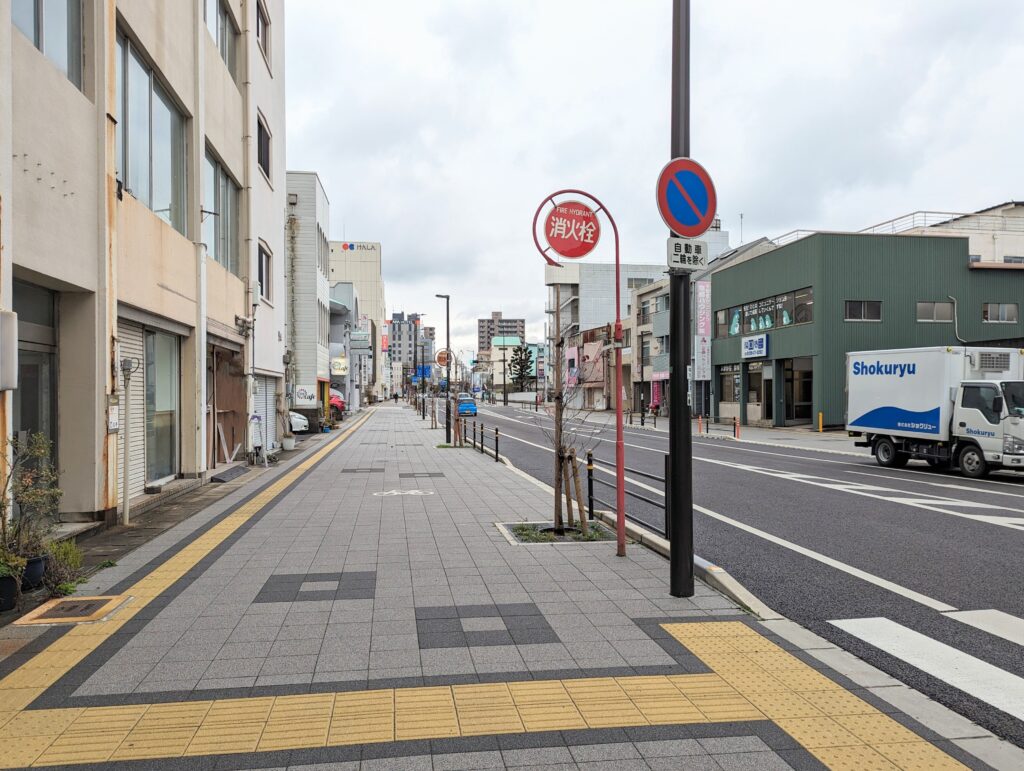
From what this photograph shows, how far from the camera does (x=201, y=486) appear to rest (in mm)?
13727

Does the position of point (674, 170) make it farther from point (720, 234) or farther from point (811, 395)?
point (720, 234)

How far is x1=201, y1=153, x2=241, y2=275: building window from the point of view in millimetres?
15219

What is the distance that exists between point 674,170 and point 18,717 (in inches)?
231

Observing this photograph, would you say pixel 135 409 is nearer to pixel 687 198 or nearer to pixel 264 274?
pixel 687 198

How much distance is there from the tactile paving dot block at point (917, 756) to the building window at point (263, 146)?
20963 millimetres

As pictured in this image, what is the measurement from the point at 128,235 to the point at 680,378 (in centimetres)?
834

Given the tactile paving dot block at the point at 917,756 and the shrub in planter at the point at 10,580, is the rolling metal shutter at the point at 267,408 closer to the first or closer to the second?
the shrub in planter at the point at 10,580

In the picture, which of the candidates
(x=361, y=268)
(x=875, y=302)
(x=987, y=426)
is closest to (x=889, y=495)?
(x=987, y=426)

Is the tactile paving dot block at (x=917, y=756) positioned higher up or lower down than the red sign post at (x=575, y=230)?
lower down

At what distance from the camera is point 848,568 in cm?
759

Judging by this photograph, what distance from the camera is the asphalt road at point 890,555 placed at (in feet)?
15.8

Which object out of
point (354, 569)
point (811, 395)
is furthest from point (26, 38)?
point (811, 395)

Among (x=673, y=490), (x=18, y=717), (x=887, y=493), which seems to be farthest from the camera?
(x=887, y=493)

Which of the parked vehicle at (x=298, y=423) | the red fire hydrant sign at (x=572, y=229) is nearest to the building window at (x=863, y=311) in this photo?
the parked vehicle at (x=298, y=423)
